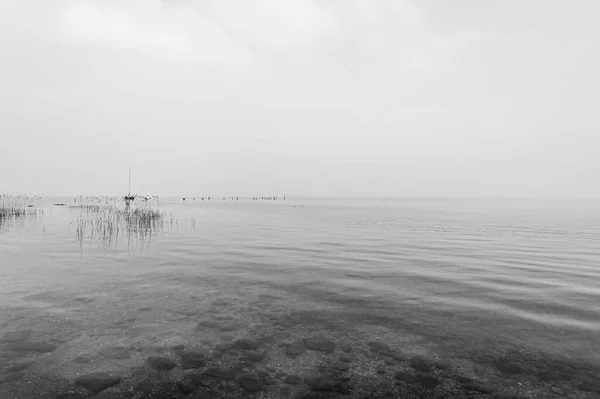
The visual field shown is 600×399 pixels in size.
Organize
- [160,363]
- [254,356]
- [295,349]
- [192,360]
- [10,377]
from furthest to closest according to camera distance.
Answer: [295,349]
[254,356]
[192,360]
[160,363]
[10,377]

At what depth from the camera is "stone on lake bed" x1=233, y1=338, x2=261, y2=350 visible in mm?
9806

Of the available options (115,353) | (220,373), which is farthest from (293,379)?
(115,353)

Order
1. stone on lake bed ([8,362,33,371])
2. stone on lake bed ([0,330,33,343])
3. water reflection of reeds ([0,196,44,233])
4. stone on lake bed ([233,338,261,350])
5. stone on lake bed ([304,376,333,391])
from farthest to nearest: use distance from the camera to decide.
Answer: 1. water reflection of reeds ([0,196,44,233])
2. stone on lake bed ([233,338,261,350])
3. stone on lake bed ([0,330,33,343])
4. stone on lake bed ([8,362,33,371])
5. stone on lake bed ([304,376,333,391])

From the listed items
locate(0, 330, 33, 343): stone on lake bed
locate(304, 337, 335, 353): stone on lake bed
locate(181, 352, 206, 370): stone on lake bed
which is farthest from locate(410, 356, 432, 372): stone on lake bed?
locate(0, 330, 33, 343): stone on lake bed

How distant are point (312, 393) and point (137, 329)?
671cm

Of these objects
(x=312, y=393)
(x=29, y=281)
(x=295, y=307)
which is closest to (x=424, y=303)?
(x=295, y=307)

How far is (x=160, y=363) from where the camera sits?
8656 millimetres

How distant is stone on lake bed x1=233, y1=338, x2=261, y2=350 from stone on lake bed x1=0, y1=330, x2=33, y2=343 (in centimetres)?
652

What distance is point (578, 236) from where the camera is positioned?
126ft

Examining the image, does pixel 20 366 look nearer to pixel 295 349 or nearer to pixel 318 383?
pixel 295 349

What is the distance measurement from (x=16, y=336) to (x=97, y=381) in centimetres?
454

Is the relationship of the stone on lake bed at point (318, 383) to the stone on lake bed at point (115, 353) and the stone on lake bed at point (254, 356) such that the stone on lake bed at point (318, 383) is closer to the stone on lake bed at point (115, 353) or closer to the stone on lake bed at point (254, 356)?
the stone on lake bed at point (254, 356)

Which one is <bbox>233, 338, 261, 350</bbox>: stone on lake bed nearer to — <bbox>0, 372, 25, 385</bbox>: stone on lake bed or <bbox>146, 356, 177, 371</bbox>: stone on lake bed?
<bbox>146, 356, 177, 371</bbox>: stone on lake bed

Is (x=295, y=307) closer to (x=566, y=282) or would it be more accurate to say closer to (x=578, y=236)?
(x=566, y=282)
